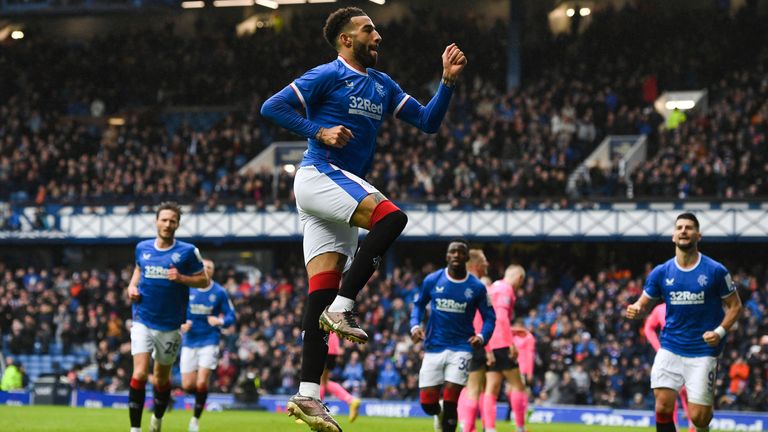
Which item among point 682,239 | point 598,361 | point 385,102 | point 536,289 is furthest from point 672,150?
point 385,102

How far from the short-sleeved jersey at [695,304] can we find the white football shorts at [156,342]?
5.72 meters

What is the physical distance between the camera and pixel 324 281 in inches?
327

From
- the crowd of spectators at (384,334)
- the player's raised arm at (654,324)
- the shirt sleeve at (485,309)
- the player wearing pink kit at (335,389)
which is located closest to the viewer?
the shirt sleeve at (485,309)

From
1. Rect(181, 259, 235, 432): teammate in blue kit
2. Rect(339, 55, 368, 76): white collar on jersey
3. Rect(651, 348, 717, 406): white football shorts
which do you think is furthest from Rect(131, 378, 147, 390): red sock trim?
Rect(339, 55, 368, 76): white collar on jersey

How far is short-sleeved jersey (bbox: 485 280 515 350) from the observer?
16.8m

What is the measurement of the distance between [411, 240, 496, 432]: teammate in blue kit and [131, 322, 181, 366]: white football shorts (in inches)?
114

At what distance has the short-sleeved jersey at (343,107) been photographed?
8.19 meters

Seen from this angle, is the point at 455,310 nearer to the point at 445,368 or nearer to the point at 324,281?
the point at 445,368

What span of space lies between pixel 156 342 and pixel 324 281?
6.43m

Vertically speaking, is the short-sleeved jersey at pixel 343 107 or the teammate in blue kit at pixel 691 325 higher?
the short-sleeved jersey at pixel 343 107

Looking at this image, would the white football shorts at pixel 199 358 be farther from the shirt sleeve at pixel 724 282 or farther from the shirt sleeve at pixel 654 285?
the shirt sleeve at pixel 724 282

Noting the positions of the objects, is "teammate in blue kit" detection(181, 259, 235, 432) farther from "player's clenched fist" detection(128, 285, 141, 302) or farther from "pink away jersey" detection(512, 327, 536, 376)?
"pink away jersey" detection(512, 327, 536, 376)

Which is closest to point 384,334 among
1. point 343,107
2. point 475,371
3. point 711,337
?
point 475,371

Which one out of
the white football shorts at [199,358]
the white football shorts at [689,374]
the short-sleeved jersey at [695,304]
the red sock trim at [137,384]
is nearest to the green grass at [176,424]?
the white football shorts at [199,358]
